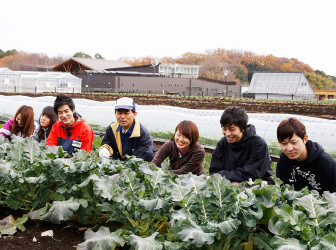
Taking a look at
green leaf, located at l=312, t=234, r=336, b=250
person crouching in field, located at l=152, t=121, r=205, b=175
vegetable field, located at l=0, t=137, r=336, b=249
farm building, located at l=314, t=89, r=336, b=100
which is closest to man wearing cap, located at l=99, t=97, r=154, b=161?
person crouching in field, located at l=152, t=121, r=205, b=175

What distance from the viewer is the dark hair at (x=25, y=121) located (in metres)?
5.43

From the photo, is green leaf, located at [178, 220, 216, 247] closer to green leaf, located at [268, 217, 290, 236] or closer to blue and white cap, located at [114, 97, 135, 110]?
green leaf, located at [268, 217, 290, 236]

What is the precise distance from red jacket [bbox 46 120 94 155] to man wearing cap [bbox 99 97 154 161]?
369 millimetres

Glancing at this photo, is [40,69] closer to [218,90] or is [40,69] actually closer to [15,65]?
[15,65]

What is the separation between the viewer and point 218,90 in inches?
2071

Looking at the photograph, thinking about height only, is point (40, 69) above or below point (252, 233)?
above

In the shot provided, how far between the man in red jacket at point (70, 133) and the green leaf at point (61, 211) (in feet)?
7.26

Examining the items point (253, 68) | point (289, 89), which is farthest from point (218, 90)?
point (253, 68)

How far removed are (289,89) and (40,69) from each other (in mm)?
49251

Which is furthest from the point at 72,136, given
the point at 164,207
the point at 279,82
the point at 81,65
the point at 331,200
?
the point at 81,65

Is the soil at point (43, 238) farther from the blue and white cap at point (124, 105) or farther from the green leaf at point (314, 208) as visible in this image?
the blue and white cap at point (124, 105)

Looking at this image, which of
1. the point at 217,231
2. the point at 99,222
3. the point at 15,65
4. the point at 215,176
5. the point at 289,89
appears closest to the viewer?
the point at 217,231

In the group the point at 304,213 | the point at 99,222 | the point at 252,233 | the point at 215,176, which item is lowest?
the point at 99,222

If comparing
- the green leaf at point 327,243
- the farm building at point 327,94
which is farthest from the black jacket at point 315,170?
the farm building at point 327,94
